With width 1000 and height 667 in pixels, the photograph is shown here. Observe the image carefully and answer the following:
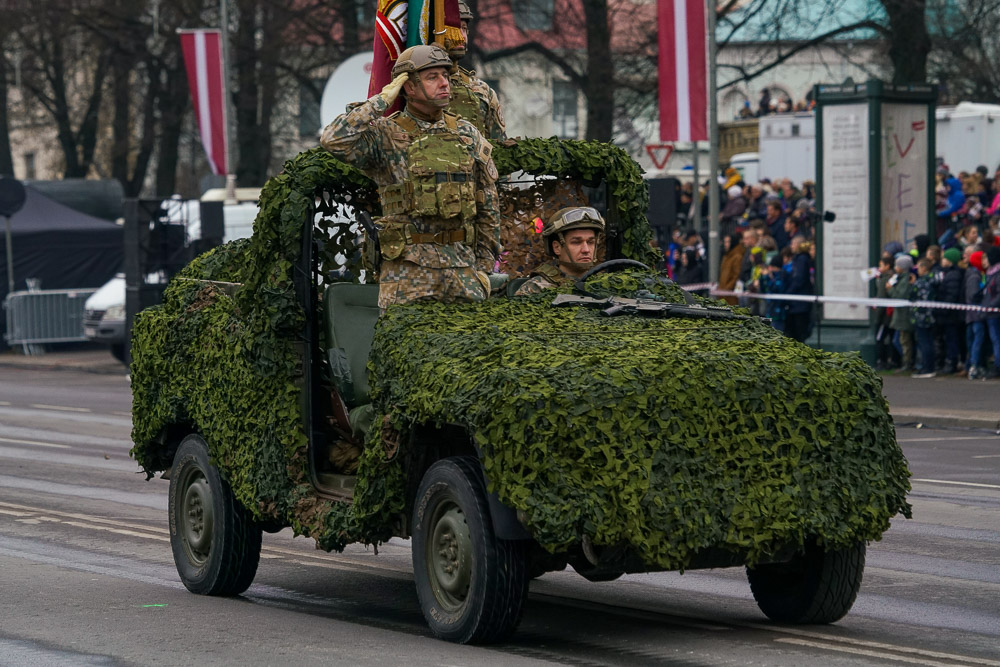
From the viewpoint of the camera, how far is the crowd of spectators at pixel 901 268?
74.0ft

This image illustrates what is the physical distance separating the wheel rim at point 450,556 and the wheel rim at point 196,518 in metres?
2.08

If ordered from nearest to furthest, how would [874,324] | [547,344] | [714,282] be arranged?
[547,344] → [874,324] → [714,282]

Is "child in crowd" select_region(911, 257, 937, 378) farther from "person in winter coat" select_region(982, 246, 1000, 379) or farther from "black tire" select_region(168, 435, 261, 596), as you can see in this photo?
"black tire" select_region(168, 435, 261, 596)

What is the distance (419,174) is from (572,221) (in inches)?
→ 38.6

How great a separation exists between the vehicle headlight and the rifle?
2377 cm

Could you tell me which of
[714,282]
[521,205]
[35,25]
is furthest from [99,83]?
[521,205]

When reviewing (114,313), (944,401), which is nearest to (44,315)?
(114,313)

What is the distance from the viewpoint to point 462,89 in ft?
31.7

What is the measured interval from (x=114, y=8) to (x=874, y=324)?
969 inches

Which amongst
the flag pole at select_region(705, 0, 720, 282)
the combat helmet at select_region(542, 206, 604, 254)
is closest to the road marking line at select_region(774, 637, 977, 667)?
the combat helmet at select_region(542, 206, 604, 254)

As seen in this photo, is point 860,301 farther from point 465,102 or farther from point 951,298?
point 465,102

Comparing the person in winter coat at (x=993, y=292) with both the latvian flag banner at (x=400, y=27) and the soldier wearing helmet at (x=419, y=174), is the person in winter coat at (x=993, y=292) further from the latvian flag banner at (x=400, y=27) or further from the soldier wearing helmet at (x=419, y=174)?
the soldier wearing helmet at (x=419, y=174)

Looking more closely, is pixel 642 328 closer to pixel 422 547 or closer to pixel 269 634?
pixel 422 547

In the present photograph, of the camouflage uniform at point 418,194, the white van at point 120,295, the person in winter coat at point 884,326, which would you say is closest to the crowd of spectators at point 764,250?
the person in winter coat at point 884,326
